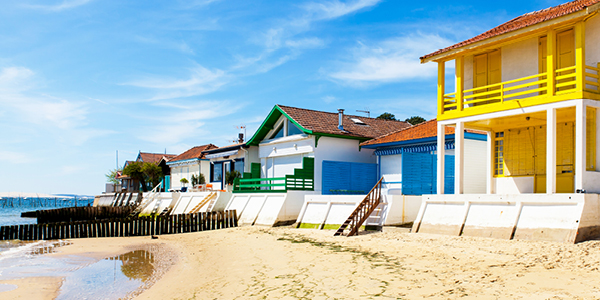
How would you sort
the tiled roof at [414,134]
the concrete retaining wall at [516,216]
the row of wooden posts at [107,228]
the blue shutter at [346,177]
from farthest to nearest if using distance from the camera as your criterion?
1. the blue shutter at [346,177]
2. the row of wooden posts at [107,228]
3. the tiled roof at [414,134]
4. the concrete retaining wall at [516,216]

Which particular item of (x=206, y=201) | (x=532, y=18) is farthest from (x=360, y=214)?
(x=206, y=201)

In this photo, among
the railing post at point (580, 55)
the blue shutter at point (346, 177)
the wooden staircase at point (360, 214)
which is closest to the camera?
the railing post at point (580, 55)

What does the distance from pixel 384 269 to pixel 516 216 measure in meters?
5.41

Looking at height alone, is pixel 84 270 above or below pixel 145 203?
below

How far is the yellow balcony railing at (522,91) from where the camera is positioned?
44.5ft

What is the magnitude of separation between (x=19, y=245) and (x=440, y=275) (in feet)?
62.2

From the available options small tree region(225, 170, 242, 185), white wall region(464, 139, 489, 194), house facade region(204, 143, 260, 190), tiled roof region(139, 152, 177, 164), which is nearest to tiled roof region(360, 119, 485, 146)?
white wall region(464, 139, 489, 194)

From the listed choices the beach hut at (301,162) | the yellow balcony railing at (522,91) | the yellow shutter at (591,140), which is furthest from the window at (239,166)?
the yellow shutter at (591,140)

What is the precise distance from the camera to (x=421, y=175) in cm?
1981

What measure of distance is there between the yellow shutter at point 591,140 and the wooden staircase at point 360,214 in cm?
637

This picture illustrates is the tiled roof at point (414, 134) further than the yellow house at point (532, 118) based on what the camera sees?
Yes

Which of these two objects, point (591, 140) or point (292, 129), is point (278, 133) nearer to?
point (292, 129)

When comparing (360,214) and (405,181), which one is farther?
(405,181)

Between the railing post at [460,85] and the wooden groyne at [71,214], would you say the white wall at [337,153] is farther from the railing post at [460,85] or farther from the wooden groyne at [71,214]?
the wooden groyne at [71,214]
